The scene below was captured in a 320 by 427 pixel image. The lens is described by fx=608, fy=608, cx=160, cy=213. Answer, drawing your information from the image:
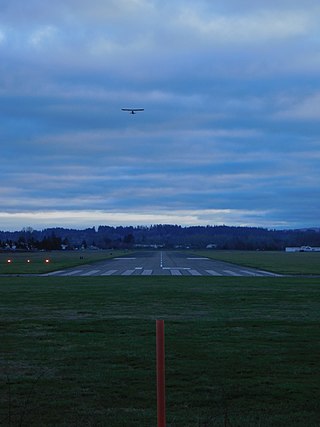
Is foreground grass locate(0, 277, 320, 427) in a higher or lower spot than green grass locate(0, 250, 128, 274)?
Result: lower

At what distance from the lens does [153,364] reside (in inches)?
471

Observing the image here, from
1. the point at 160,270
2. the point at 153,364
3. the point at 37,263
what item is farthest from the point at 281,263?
the point at 153,364

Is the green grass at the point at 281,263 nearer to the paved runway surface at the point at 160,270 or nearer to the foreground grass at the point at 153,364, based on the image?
the paved runway surface at the point at 160,270

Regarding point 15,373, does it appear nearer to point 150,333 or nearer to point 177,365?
point 177,365

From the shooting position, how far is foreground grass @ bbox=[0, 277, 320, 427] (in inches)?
339

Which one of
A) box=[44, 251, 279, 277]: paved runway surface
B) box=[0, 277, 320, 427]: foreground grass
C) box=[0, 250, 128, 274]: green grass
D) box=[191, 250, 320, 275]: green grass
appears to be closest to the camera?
box=[0, 277, 320, 427]: foreground grass

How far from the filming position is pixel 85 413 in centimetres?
859

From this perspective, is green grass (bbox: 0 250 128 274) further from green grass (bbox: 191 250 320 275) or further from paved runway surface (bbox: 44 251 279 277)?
green grass (bbox: 191 250 320 275)

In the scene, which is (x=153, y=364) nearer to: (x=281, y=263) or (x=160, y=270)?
(x=160, y=270)

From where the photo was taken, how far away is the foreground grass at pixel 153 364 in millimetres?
8609

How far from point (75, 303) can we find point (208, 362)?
1267 cm

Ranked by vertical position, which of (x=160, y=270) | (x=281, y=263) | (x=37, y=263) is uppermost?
(x=37, y=263)

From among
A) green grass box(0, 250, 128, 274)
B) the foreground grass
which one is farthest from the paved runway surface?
the foreground grass

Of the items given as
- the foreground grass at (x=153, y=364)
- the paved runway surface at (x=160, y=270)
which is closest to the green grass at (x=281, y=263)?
the paved runway surface at (x=160, y=270)
